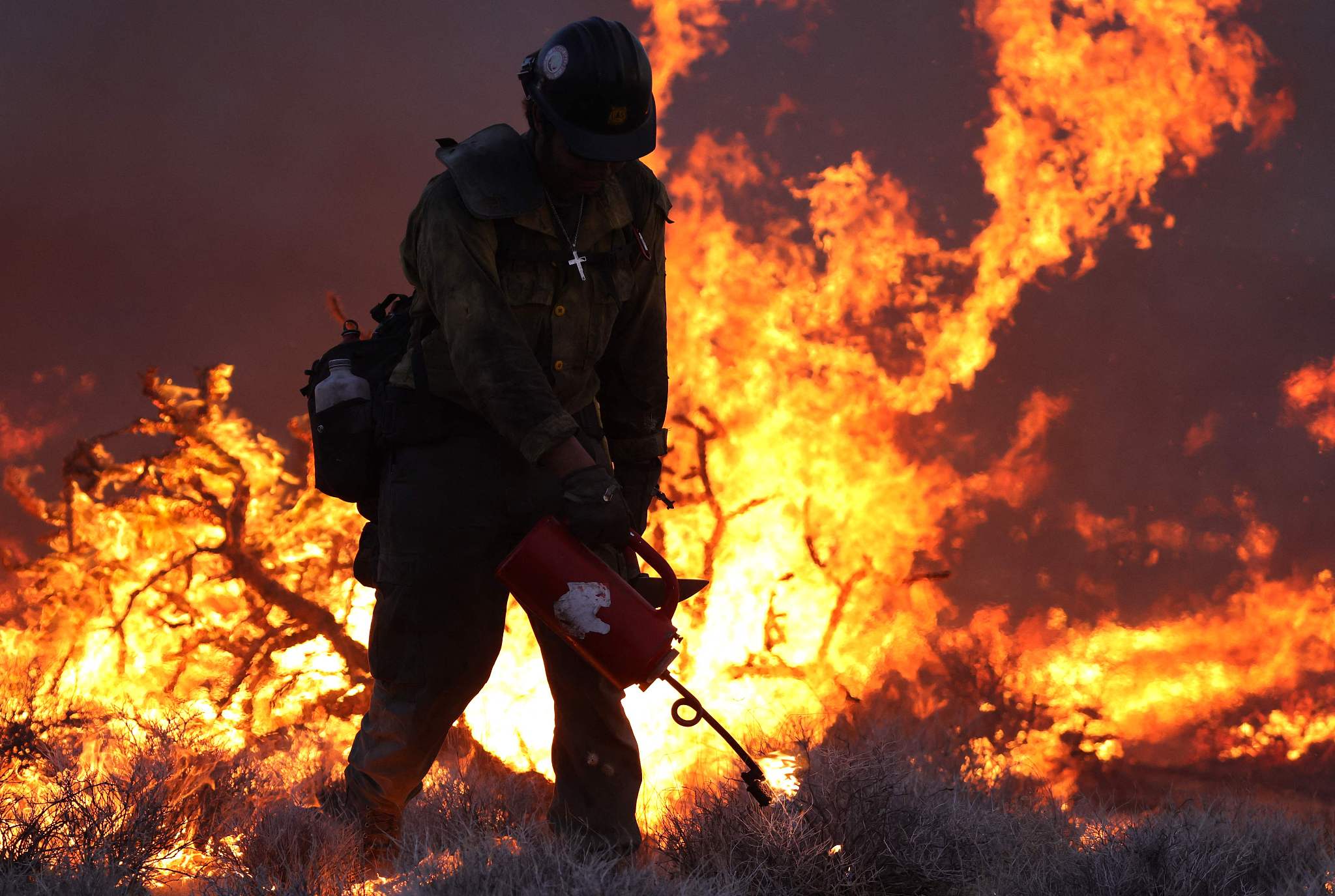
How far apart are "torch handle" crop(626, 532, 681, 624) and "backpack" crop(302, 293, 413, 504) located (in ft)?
2.78

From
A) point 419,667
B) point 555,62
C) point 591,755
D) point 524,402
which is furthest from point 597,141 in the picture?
point 591,755

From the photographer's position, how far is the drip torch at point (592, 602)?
9.62 feet

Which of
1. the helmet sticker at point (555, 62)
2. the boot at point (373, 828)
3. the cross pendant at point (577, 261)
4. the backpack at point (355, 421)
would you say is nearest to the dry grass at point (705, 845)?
the boot at point (373, 828)

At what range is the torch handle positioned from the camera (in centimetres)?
296

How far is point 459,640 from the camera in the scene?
10.7 ft

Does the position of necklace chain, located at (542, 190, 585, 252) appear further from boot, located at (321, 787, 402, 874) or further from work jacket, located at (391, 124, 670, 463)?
boot, located at (321, 787, 402, 874)

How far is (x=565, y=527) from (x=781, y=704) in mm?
3004

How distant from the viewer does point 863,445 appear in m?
5.92

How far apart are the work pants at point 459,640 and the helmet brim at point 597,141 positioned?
0.83 m

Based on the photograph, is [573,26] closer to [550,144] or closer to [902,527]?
[550,144]

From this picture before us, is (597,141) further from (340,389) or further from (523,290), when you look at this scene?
(340,389)

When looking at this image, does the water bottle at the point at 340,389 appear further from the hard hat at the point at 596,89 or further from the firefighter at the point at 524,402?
the hard hat at the point at 596,89

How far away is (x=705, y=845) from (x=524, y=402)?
57.4 inches

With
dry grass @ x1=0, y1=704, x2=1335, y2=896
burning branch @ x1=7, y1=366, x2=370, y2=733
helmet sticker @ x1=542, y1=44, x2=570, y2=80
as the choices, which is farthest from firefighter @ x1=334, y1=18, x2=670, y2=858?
burning branch @ x1=7, y1=366, x2=370, y2=733
